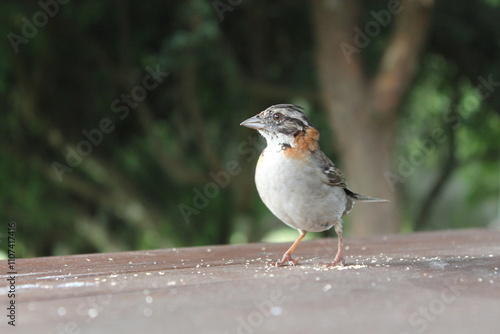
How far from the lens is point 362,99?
7738 mm

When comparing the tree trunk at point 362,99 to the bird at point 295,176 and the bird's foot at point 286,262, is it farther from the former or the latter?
the bird's foot at point 286,262

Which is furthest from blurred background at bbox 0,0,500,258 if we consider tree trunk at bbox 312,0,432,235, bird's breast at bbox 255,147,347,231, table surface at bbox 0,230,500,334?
table surface at bbox 0,230,500,334

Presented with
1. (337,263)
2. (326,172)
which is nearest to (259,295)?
(337,263)

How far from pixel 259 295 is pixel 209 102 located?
8.15 meters

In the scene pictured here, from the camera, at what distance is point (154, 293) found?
2580 mm

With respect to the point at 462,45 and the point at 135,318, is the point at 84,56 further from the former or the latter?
the point at 135,318

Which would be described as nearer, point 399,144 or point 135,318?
point 135,318

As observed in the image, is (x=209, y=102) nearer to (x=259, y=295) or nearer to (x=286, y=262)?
(x=286, y=262)

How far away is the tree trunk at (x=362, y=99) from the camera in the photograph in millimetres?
7568

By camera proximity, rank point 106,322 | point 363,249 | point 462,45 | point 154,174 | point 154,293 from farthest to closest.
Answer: point 154,174
point 462,45
point 363,249
point 154,293
point 106,322

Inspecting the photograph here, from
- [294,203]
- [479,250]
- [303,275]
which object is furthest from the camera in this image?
[479,250]

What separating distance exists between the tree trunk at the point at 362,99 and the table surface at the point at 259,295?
373 cm

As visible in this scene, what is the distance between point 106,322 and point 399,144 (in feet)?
33.9

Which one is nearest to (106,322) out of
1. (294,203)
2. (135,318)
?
(135,318)
